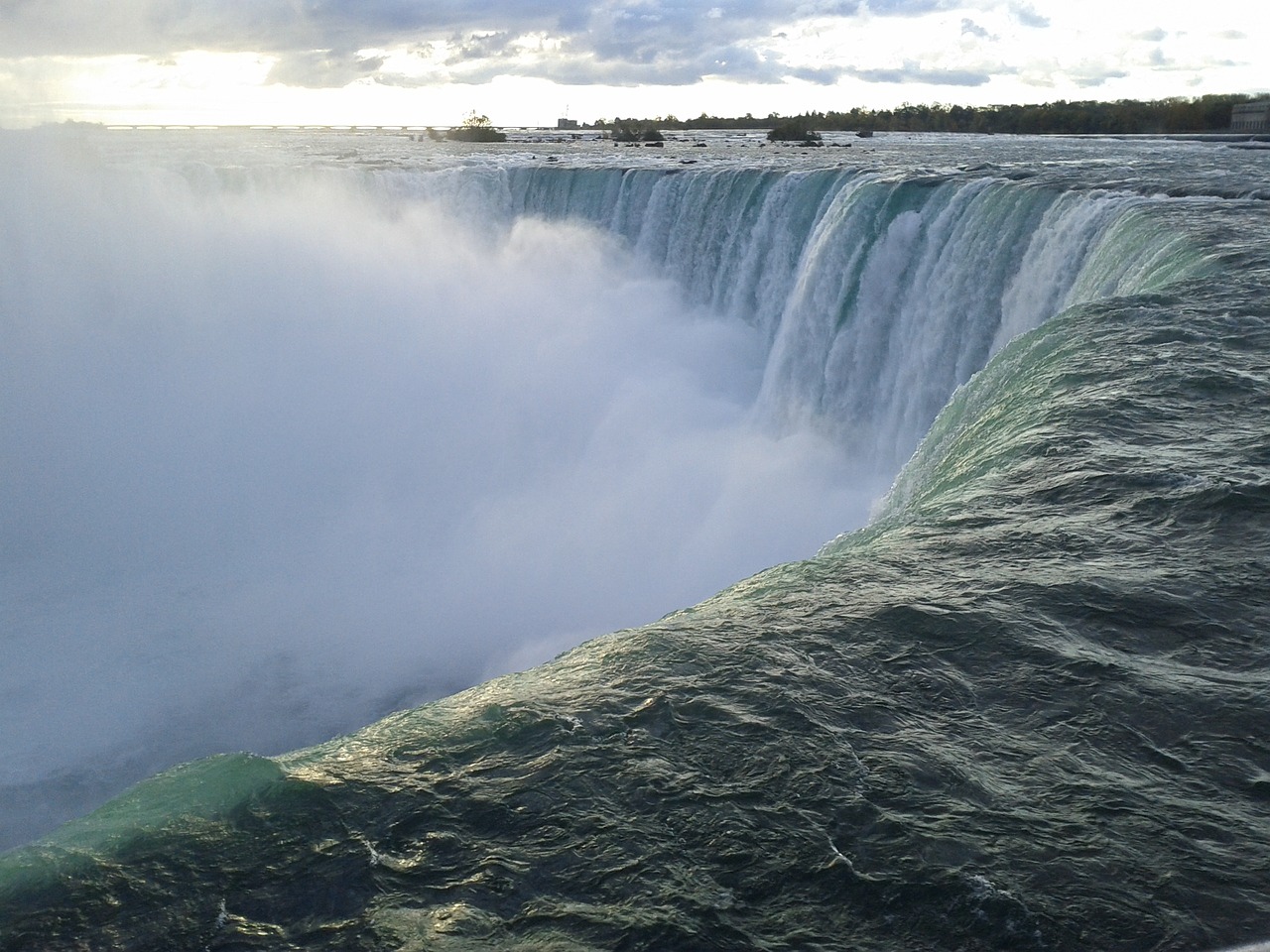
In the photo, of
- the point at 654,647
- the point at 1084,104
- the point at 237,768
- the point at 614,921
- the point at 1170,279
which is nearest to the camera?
the point at 614,921

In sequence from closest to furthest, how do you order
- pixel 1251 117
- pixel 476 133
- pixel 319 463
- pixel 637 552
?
pixel 637 552 < pixel 319 463 < pixel 1251 117 < pixel 476 133

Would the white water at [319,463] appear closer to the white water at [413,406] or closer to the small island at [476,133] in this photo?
the white water at [413,406]

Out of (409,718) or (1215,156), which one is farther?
(1215,156)

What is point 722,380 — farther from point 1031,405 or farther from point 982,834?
point 982,834

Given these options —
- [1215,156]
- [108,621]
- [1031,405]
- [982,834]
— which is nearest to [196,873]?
[982,834]

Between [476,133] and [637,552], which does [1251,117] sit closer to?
[637,552]

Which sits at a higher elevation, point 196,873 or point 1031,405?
point 1031,405

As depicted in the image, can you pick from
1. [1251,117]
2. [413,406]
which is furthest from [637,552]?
[1251,117]

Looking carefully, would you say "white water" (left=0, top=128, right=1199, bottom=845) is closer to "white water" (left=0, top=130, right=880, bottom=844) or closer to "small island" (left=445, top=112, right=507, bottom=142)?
"white water" (left=0, top=130, right=880, bottom=844)
